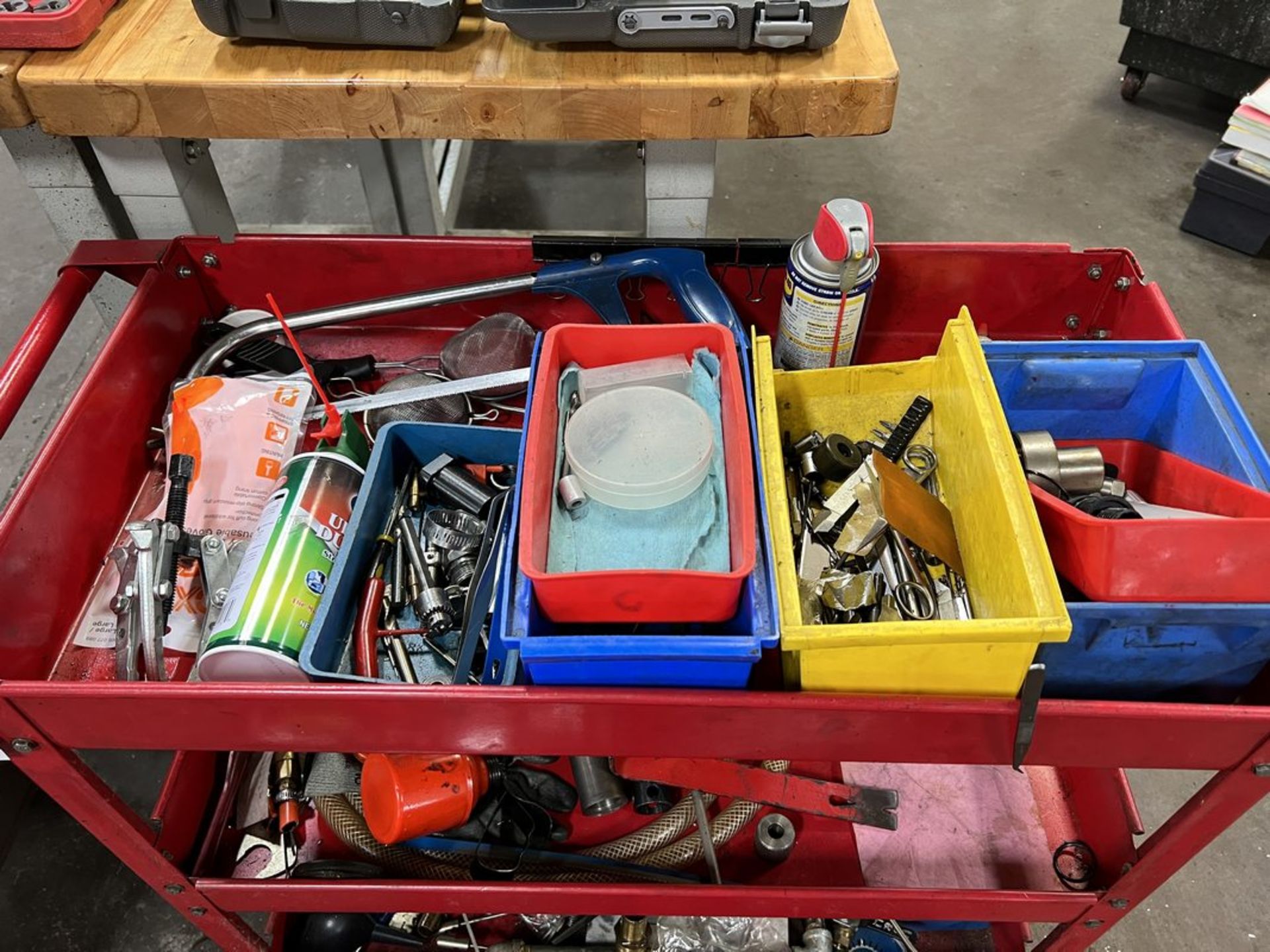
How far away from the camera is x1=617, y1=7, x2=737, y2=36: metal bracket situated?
924 millimetres

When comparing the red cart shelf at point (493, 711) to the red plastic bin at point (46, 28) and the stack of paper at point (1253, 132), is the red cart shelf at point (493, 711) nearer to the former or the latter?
the red plastic bin at point (46, 28)

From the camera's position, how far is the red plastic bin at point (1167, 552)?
707 mm

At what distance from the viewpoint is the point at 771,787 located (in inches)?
42.6

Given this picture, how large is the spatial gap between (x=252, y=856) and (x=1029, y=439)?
3.26ft

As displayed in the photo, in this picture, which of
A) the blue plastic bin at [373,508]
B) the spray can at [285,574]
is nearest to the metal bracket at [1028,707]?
the blue plastic bin at [373,508]

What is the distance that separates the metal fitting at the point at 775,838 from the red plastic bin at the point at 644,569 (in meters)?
0.49

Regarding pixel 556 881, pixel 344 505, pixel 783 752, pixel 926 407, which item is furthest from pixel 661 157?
pixel 556 881

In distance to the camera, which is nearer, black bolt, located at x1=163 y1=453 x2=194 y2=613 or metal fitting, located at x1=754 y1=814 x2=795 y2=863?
black bolt, located at x1=163 y1=453 x2=194 y2=613

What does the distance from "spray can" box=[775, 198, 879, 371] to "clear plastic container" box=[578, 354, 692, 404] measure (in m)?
0.16

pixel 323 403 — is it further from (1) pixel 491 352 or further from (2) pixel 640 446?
(2) pixel 640 446

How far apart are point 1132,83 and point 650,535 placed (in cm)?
275

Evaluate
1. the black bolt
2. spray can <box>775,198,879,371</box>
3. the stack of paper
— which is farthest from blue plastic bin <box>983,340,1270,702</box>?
the stack of paper

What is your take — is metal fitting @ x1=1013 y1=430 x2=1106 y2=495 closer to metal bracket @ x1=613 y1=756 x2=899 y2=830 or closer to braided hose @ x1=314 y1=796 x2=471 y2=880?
metal bracket @ x1=613 y1=756 x2=899 y2=830

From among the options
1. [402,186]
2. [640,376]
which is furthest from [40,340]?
[402,186]
